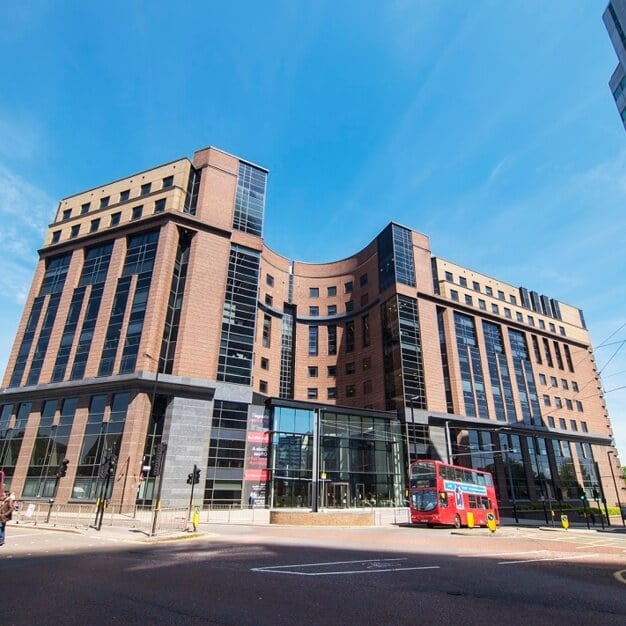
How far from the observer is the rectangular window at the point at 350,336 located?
2413 inches

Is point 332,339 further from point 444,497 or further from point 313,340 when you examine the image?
point 444,497

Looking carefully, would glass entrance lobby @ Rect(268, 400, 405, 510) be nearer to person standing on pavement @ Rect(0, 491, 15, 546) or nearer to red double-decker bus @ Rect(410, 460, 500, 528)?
red double-decker bus @ Rect(410, 460, 500, 528)

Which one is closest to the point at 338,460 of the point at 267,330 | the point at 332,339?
the point at 267,330

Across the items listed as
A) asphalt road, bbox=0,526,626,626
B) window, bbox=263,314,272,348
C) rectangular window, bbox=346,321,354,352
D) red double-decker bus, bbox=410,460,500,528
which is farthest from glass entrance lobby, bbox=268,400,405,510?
asphalt road, bbox=0,526,626,626

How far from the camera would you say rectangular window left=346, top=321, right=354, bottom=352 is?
201 feet

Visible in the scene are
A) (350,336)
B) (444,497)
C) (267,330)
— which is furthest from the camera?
(350,336)

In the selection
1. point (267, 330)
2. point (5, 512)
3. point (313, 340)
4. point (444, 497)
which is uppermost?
point (313, 340)

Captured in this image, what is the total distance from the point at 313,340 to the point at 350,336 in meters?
6.02

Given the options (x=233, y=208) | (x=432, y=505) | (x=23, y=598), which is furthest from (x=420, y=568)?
(x=233, y=208)

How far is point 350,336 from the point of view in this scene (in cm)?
6212

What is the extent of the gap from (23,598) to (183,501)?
30795 mm

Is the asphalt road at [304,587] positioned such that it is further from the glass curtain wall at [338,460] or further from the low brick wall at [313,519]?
the glass curtain wall at [338,460]

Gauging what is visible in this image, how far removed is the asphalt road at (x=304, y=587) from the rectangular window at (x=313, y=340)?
49.3 meters

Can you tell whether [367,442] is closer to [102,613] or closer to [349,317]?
[349,317]
